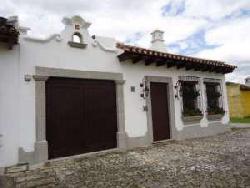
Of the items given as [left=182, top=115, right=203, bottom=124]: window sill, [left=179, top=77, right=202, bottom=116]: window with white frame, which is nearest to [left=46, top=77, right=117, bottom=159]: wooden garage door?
[left=182, top=115, right=203, bottom=124]: window sill

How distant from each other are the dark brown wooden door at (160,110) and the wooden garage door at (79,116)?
67.3 inches

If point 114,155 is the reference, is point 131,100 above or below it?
above

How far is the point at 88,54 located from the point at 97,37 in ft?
2.40

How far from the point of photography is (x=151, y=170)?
5.59 meters

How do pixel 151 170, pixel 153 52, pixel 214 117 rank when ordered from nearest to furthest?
1. pixel 151 170
2. pixel 153 52
3. pixel 214 117

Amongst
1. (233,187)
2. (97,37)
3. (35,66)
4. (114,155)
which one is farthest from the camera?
(97,37)

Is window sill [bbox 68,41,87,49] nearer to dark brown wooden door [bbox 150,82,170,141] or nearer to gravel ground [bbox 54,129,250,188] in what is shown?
dark brown wooden door [bbox 150,82,170,141]

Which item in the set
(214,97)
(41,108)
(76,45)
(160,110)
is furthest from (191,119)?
(41,108)

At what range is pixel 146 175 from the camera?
5227 mm

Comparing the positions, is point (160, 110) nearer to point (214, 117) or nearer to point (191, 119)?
point (191, 119)

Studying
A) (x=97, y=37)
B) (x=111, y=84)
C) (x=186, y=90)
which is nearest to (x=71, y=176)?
(x=111, y=84)

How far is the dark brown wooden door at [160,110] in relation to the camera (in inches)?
356

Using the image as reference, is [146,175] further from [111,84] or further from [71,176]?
[111,84]

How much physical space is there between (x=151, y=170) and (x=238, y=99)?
1811 cm
